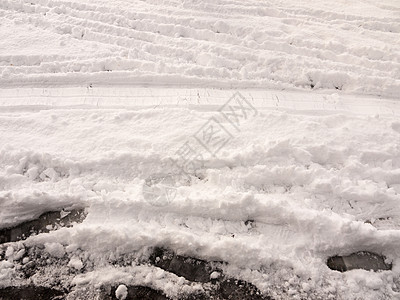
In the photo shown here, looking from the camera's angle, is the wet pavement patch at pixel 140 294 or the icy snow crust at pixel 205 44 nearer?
the wet pavement patch at pixel 140 294

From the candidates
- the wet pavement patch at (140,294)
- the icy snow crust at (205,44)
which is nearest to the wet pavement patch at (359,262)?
the wet pavement patch at (140,294)

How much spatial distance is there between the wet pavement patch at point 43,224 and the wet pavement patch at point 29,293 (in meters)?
0.29

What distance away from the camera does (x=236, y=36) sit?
3135mm

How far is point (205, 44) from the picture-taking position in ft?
9.86

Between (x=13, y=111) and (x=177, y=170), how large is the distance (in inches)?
57.7

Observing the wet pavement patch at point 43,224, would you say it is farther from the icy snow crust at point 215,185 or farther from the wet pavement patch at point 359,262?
the wet pavement patch at point 359,262

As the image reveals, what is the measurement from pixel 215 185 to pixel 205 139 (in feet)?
1.30

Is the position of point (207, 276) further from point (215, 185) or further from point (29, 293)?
point (29, 293)

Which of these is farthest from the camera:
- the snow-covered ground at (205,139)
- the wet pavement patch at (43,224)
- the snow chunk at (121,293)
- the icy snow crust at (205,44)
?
the icy snow crust at (205,44)

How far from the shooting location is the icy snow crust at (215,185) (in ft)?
5.52

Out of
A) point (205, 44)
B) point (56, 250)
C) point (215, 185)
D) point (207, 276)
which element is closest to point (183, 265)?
point (207, 276)

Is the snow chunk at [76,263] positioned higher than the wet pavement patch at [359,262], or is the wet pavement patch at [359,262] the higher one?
the wet pavement patch at [359,262]

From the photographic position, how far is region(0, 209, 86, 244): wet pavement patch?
5.98ft

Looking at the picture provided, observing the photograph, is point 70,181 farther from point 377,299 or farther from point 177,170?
point 377,299
